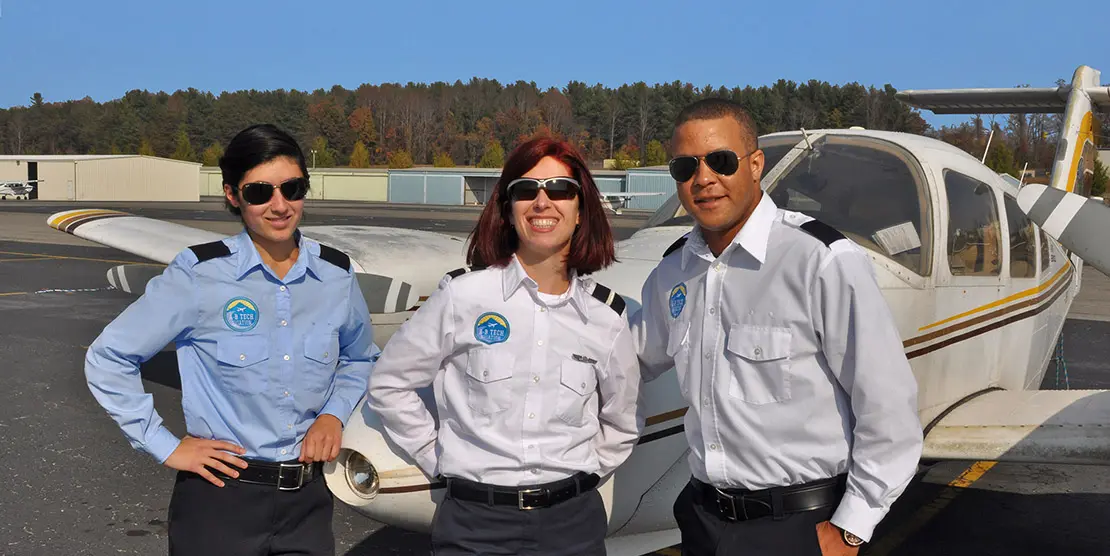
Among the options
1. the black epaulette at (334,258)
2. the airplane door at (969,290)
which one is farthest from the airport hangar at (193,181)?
the black epaulette at (334,258)

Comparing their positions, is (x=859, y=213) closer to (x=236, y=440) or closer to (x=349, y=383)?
(x=349, y=383)

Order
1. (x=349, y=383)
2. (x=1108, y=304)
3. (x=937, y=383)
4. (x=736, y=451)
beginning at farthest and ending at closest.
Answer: (x=1108, y=304) → (x=937, y=383) → (x=349, y=383) → (x=736, y=451)

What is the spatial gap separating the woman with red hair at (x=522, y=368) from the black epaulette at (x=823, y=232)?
0.54 m

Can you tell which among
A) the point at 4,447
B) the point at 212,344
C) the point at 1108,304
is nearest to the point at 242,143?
the point at 212,344

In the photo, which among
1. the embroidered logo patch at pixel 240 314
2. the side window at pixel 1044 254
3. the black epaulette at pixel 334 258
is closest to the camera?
the embroidered logo patch at pixel 240 314

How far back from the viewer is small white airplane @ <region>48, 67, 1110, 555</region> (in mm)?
2963

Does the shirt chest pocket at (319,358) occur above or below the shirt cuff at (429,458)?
above

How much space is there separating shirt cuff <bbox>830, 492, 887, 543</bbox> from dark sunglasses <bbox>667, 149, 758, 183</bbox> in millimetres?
835

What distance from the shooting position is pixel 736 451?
228 centimetres

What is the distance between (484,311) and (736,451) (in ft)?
2.39

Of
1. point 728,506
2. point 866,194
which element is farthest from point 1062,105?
point 728,506

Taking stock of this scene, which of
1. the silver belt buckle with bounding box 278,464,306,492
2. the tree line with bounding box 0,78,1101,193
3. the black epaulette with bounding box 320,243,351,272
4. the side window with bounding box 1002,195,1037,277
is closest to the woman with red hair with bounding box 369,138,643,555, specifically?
the silver belt buckle with bounding box 278,464,306,492

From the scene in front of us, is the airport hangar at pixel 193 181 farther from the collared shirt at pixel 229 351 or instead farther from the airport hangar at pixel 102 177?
the collared shirt at pixel 229 351

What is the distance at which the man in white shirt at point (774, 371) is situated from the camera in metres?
2.10
